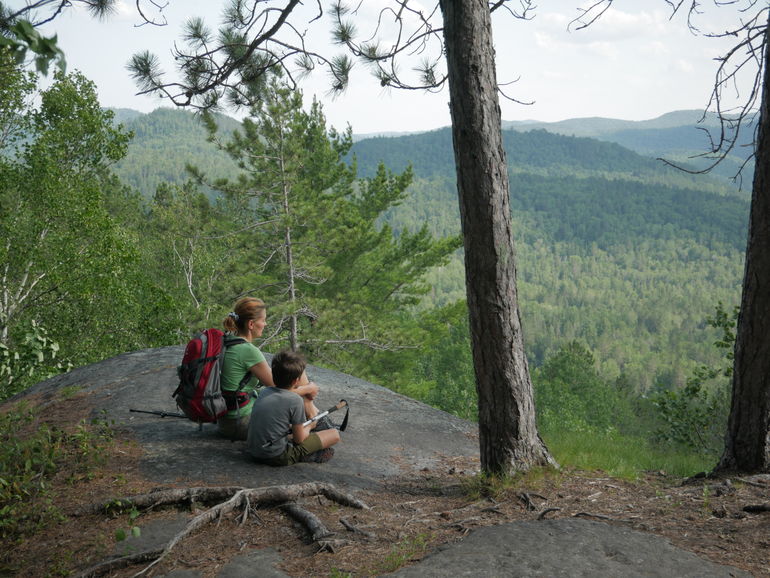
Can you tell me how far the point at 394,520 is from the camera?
422 centimetres

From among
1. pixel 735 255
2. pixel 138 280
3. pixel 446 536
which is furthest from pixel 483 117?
pixel 735 255

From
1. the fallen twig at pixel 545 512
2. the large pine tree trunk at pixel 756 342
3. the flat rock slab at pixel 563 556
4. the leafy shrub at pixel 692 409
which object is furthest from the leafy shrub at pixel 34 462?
the leafy shrub at pixel 692 409

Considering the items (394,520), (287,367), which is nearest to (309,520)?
(394,520)

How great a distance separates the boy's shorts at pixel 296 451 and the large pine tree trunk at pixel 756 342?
3360 millimetres

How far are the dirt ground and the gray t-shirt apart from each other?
73 centimetres

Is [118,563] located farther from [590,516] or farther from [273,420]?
[590,516]

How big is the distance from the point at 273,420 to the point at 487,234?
219 centimetres

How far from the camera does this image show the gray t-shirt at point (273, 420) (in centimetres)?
491

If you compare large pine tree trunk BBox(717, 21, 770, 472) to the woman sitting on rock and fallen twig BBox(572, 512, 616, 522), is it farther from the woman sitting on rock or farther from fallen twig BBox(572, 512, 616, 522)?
the woman sitting on rock

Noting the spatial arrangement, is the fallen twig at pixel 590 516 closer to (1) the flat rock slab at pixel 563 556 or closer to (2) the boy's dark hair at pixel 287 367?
(1) the flat rock slab at pixel 563 556

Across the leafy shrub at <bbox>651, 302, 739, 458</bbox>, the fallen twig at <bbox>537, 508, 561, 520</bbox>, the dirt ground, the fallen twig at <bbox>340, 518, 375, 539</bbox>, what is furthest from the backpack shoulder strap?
the leafy shrub at <bbox>651, 302, 739, 458</bbox>

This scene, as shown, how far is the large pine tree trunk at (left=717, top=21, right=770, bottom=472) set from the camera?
476 cm

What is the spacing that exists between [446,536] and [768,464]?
2.90 meters

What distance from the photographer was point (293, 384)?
16.6ft
